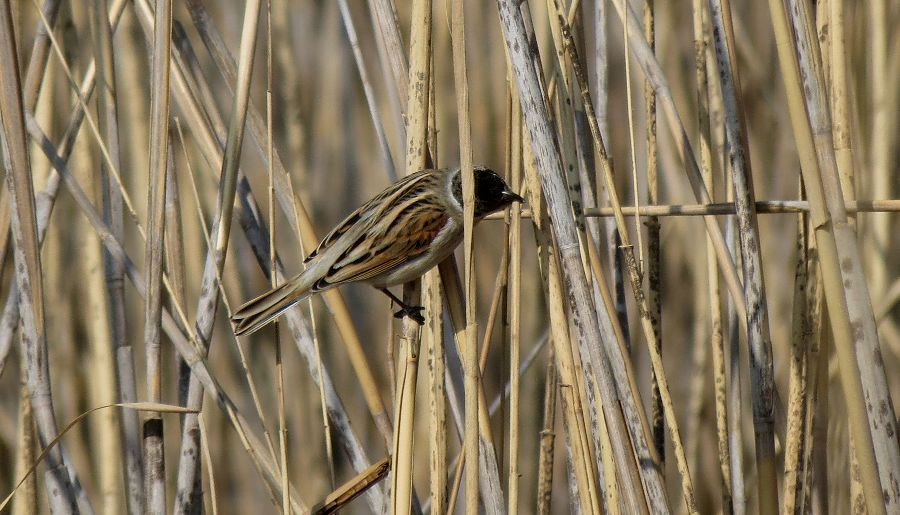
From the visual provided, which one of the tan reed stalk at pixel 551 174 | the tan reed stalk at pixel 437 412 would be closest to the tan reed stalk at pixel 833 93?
the tan reed stalk at pixel 551 174

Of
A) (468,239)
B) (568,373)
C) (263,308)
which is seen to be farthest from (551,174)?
(263,308)

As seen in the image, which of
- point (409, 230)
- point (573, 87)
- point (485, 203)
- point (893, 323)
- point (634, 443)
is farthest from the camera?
point (893, 323)

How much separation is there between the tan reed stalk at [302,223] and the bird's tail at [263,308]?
0.10 metres

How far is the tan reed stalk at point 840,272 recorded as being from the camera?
4.88 feet

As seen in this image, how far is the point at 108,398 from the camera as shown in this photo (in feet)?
10.1

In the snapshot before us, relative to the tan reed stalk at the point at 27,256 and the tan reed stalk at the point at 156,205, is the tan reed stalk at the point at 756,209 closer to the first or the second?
the tan reed stalk at the point at 156,205

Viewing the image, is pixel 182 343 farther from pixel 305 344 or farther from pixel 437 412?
pixel 437 412

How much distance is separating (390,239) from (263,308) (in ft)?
1.55

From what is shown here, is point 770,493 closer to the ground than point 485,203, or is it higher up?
closer to the ground

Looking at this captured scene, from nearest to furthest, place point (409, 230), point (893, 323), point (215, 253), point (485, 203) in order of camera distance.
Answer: point (215, 253), point (485, 203), point (409, 230), point (893, 323)

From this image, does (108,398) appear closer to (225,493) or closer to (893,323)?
(225,493)

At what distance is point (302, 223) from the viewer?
2242mm

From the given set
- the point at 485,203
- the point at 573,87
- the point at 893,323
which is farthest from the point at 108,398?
the point at 893,323

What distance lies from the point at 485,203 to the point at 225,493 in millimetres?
2166
